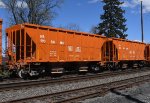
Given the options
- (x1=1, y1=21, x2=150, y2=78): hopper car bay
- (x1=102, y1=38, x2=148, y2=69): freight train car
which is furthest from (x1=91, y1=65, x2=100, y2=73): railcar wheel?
(x1=102, y1=38, x2=148, y2=69): freight train car

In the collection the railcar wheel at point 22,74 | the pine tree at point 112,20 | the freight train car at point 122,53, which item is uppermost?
the pine tree at point 112,20

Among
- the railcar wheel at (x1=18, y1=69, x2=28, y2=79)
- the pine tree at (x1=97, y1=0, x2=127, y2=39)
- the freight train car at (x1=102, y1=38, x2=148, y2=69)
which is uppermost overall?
the pine tree at (x1=97, y1=0, x2=127, y2=39)

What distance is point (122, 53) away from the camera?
32688 millimetres

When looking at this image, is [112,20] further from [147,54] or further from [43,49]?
[43,49]

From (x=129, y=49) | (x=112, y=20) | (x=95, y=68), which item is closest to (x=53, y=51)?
(x=95, y=68)

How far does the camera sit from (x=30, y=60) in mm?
20484

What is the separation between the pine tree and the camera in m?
68.1

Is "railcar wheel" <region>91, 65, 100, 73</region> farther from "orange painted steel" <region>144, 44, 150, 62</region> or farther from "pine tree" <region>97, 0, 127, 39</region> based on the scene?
"pine tree" <region>97, 0, 127, 39</region>

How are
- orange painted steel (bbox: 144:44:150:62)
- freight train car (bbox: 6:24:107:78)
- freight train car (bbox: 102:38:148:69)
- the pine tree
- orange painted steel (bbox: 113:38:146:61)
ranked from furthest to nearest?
the pine tree
orange painted steel (bbox: 144:44:150:62)
orange painted steel (bbox: 113:38:146:61)
freight train car (bbox: 102:38:148:69)
freight train car (bbox: 6:24:107:78)

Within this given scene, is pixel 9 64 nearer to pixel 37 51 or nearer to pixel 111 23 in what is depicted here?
pixel 37 51

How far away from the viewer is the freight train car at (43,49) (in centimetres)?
2048

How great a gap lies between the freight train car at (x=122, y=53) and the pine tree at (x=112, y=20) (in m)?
29.0

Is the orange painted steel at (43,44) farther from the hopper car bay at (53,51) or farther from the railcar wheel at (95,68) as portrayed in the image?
the railcar wheel at (95,68)

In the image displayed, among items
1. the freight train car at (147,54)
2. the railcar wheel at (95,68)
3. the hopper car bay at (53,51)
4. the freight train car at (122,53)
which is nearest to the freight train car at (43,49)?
the hopper car bay at (53,51)
